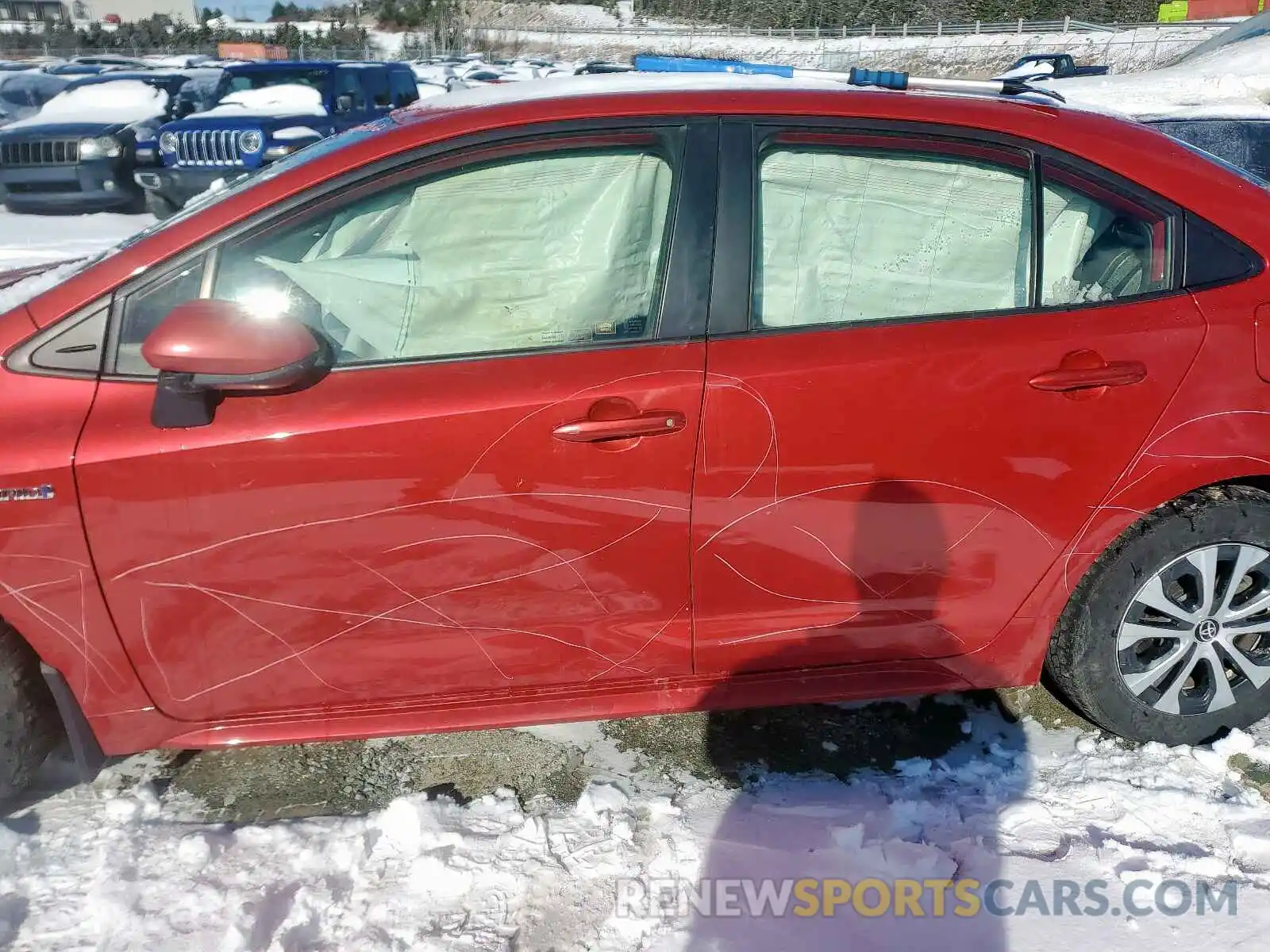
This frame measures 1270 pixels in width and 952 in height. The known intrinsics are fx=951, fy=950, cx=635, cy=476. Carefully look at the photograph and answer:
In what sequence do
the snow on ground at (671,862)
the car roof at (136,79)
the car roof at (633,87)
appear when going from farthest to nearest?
the car roof at (136,79)
the car roof at (633,87)
the snow on ground at (671,862)

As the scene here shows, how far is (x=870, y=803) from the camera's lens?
96.9 inches

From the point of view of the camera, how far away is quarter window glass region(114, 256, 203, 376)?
2.10 m

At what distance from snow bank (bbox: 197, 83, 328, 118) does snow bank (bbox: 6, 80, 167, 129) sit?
1.23 metres

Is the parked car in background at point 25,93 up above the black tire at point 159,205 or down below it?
above

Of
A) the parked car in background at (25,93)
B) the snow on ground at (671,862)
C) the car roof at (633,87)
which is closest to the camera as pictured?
the snow on ground at (671,862)

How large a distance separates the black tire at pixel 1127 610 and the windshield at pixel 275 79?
10.3 metres

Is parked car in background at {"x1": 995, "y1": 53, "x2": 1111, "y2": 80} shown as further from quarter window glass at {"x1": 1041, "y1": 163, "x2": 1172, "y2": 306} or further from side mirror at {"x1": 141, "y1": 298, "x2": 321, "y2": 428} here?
A: side mirror at {"x1": 141, "y1": 298, "x2": 321, "y2": 428}

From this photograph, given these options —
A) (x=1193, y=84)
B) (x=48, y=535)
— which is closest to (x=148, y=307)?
(x=48, y=535)

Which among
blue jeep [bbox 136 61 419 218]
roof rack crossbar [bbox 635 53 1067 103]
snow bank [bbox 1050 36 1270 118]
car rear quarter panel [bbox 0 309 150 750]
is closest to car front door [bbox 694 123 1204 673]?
roof rack crossbar [bbox 635 53 1067 103]

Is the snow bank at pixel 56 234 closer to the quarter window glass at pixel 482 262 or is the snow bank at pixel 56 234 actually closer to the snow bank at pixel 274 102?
the snow bank at pixel 274 102

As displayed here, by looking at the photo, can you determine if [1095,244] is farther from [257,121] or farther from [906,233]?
[257,121]

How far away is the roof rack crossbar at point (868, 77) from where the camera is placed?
258cm

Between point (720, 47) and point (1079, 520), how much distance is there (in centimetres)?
4363

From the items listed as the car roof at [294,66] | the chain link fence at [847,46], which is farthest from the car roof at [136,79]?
the chain link fence at [847,46]
